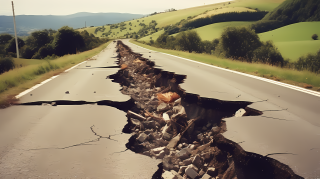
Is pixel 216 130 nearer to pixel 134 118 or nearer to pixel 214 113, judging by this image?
pixel 214 113

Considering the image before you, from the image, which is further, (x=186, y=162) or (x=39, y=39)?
(x=39, y=39)

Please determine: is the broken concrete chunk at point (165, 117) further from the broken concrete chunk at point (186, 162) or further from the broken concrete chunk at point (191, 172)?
the broken concrete chunk at point (191, 172)

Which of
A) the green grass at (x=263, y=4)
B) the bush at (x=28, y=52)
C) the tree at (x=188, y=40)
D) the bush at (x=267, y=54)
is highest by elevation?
Result: the green grass at (x=263, y=4)

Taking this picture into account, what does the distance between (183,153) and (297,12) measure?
120 meters

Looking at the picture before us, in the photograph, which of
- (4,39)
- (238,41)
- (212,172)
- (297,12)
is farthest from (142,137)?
(297,12)

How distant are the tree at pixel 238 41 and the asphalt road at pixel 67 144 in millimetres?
44209

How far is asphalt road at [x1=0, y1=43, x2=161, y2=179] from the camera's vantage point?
256 centimetres

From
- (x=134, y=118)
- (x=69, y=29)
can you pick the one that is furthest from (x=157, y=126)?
(x=69, y=29)

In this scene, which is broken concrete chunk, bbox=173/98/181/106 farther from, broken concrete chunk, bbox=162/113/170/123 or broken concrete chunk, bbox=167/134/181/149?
broken concrete chunk, bbox=167/134/181/149

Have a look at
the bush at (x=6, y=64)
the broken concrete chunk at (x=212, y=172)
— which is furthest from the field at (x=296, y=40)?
the broken concrete chunk at (x=212, y=172)

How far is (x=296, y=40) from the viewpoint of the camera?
221ft

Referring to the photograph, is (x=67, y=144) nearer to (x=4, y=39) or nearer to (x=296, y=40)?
(x=296, y=40)

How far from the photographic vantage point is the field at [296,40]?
50.5 metres

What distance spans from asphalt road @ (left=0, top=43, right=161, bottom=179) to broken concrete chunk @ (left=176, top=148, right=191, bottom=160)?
0.57m
